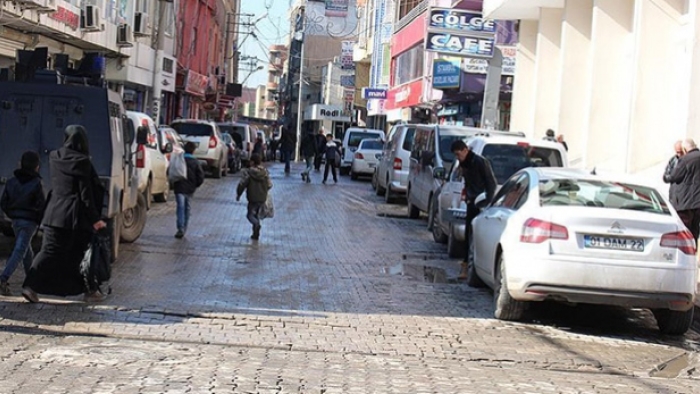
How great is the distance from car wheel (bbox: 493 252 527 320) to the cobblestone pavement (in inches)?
5.4

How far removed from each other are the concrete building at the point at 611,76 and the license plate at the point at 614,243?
694 centimetres

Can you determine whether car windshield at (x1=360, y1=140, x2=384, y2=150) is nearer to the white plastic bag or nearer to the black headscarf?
the white plastic bag

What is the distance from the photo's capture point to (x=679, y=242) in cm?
930

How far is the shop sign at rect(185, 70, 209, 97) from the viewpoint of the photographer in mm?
45772

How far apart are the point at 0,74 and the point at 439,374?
8.88 meters

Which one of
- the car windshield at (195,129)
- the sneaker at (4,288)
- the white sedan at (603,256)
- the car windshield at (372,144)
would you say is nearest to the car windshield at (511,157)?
the white sedan at (603,256)

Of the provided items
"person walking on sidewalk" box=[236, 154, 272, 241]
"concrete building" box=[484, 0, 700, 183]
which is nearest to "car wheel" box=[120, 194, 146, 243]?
"person walking on sidewalk" box=[236, 154, 272, 241]

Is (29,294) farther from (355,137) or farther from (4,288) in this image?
(355,137)

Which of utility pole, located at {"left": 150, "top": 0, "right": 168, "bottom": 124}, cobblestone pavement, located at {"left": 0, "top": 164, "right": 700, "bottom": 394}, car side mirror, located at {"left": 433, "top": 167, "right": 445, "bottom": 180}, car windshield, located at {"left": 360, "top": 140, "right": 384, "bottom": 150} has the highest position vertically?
utility pole, located at {"left": 150, "top": 0, "right": 168, "bottom": 124}

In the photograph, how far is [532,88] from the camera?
29.4m

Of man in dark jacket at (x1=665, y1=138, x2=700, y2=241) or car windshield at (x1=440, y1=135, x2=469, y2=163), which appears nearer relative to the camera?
man in dark jacket at (x1=665, y1=138, x2=700, y2=241)

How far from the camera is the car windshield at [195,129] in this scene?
99.1 feet

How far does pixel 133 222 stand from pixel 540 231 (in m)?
7.40

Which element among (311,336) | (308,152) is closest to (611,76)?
(308,152)
